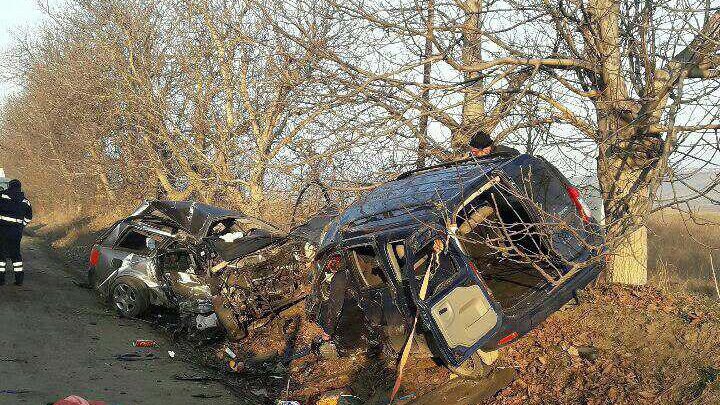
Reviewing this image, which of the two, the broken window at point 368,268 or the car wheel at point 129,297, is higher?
the broken window at point 368,268

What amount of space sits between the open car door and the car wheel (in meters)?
6.03

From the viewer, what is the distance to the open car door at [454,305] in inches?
205

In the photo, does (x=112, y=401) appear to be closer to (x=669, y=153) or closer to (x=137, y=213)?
(x=137, y=213)

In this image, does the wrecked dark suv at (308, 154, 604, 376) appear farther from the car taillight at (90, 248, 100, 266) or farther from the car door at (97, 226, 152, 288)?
the car taillight at (90, 248, 100, 266)

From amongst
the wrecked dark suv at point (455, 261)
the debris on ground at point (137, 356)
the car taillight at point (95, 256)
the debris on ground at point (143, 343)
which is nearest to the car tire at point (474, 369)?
the wrecked dark suv at point (455, 261)

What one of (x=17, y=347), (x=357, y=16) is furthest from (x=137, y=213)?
(x=357, y=16)

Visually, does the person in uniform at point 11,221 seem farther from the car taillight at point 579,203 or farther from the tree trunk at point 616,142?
the tree trunk at point 616,142

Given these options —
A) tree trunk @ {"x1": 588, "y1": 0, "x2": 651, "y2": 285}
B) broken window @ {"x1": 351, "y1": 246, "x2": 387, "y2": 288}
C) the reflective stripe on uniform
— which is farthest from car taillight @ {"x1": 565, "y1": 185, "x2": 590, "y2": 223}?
the reflective stripe on uniform

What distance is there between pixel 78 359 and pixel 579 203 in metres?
6.17

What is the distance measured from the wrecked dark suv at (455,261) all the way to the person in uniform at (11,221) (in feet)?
23.8

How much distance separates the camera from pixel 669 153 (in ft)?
18.3

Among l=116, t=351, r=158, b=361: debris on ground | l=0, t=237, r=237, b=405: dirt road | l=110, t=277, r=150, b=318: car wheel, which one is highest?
l=110, t=277, r=150, b=318: car wheel

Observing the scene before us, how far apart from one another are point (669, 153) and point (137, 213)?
8283mm

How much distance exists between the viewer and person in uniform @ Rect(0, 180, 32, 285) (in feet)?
37.4
